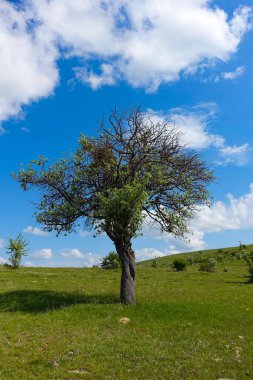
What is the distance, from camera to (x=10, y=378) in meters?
13.1

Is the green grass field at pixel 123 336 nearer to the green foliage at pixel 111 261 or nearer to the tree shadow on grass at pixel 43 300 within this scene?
the tree shadow on grass at pixel 43 300

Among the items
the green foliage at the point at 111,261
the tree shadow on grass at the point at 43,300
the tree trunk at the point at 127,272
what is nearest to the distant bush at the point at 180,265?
the green foliage at the point at 111,261

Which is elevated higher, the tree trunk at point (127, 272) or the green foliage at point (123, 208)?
the green foliage at point (123, 208)

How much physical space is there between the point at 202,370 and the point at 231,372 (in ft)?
3.40

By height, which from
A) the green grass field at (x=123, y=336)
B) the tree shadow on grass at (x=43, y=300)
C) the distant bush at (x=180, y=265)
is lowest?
the green grass field at (x=123, y=336)

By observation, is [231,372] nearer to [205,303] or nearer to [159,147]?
[205,303]

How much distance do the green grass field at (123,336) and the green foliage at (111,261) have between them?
32464 millimetres

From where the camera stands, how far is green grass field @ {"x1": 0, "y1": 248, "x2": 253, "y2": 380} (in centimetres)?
1412

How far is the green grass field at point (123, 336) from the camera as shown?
1412cm

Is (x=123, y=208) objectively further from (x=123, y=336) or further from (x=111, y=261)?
(x=111, y=261)

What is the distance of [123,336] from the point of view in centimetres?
1847

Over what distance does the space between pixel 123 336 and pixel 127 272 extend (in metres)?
8.16

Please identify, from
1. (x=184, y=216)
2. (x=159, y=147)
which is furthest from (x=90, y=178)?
(x=184, y=216)

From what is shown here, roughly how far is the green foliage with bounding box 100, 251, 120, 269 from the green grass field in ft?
107
